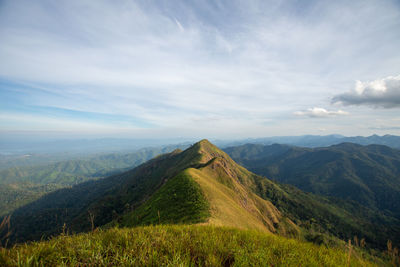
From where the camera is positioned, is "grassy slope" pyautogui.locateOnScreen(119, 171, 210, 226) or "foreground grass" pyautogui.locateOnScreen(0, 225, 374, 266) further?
"grassy slope" pyautogui.locateOnScreen(119, 171, 210, 226)

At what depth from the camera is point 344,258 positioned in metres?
5.09

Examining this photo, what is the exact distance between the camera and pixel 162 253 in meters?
4.04

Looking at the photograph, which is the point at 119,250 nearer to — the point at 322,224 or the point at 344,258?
the point at 344,258

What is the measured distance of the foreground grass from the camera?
3.58 metres

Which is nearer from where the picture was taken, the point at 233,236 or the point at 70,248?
the point at 70,248

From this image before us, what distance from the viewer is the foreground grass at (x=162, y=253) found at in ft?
11.7

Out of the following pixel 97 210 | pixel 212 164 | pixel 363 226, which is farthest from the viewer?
pixel 363 226

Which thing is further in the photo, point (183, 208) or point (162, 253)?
point (183, 208)

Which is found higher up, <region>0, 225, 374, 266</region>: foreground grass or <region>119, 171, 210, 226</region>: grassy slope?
<region>0, 225, 374, 266</region>: foreground grass

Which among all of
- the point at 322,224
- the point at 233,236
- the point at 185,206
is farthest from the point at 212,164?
the point at 322,224

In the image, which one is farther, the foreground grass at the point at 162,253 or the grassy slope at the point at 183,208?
the grassy slope at the point at 183,208

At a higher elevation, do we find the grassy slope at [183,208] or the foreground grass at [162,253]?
the foreground grass at [162,253]

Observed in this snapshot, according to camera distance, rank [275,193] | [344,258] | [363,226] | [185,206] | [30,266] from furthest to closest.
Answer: [363,226]
[275,193]
[185,206]
[344,258]
[30,266]

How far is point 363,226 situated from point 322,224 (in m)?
55.5
